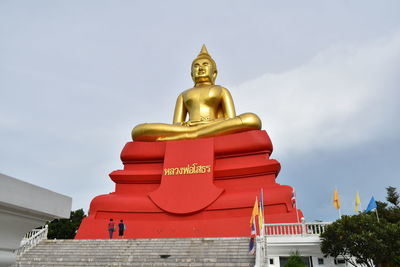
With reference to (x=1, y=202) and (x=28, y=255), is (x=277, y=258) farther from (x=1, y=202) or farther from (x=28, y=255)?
(x=1, y=202)

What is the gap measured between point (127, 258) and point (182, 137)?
6993 millimetres

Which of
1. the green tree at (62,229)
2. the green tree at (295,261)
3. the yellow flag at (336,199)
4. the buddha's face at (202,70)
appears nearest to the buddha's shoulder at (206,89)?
the buddha's face at (202,70)

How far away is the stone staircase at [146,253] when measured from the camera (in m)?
8.17

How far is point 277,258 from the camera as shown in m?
9.95

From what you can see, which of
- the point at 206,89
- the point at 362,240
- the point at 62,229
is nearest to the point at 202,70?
the point at 206,89

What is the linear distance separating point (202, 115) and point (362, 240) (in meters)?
9.61

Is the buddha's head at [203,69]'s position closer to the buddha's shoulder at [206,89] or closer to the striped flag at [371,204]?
the buddha's shoulder at [206,89]

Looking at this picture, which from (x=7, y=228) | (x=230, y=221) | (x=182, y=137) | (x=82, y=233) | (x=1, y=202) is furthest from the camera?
(x=182, y=137)

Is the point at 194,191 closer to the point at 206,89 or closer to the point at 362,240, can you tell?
the point at 206,89

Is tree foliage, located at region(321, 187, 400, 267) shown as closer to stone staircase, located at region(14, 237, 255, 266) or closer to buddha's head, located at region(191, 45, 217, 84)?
stone staircase, located at region(14, 237, 255, 266)

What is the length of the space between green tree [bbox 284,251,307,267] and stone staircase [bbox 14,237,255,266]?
126 cm

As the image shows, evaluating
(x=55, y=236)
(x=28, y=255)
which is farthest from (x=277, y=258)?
(x=55, y=236)

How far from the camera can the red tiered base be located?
39.7ft

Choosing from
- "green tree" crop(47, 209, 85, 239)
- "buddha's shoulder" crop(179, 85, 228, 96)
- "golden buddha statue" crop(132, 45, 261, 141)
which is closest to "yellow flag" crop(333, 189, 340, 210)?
"golden buddha statue" crop(132, 45, 261, 141)
